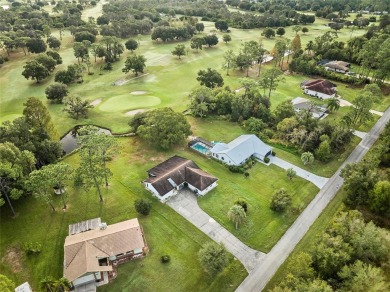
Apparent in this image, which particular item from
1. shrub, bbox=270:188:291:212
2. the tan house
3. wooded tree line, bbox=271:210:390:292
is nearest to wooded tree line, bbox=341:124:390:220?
wooded tree line, bbox=271:210:390:292

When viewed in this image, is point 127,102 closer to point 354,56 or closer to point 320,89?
point 320,89

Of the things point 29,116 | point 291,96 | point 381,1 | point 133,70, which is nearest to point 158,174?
point 29,116

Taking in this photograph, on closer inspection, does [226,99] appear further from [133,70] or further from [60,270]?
[60,270]

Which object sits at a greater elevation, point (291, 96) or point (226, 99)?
point (226, 99)

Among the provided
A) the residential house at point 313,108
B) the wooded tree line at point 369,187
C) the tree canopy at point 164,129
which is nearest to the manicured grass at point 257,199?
the wooded tree line at point 369,187

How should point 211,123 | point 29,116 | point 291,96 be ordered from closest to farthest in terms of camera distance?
point 29,116
point 211,123
point 291,96

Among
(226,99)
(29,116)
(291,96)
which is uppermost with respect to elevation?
(29,116)

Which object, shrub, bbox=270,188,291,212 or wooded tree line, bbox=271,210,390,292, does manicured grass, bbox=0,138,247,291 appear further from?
shrub, bbox=270,188,291,212
